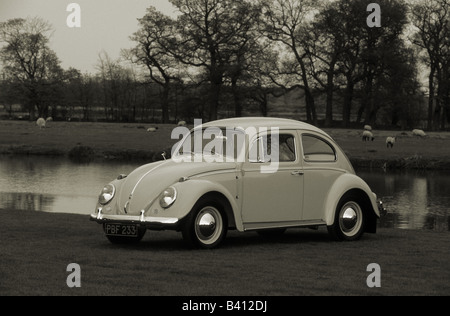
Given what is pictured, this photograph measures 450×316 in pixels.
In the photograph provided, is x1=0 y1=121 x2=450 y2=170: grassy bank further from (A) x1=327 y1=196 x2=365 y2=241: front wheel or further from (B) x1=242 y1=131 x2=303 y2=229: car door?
(B) x1=242 y1=131 x2=303 y2=229: car door

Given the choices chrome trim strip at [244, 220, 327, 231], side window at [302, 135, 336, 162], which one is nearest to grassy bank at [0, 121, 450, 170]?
side window at [302, 135, 336, 162]

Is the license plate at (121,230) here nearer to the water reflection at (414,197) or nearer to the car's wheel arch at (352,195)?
the car's wheel arch at (352,195)

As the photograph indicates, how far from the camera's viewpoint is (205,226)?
40.2ft

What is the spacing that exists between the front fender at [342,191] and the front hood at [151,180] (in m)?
1.90

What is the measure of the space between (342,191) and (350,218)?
520 mm

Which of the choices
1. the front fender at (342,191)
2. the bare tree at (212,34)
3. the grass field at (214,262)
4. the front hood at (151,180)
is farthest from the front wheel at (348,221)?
A: the bare tree at (212,34)

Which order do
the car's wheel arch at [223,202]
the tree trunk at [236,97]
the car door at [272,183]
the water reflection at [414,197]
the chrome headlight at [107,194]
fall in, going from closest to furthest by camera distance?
the car's wheel arch at [223,202] → the chrome headlight at [107,194] → the car door at [272,183] → the water reflection at [414,197] → the tree trunk at [236,97]

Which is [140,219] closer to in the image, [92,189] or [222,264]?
[222,264]

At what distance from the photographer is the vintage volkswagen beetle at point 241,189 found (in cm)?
1210

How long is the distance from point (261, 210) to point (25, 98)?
91392mm

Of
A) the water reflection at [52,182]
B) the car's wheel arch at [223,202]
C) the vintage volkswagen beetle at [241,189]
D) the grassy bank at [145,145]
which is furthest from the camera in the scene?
the grassy bank at [145,145]

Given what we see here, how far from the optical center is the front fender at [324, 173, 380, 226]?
13648 millimetres

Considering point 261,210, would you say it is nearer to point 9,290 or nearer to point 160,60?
point 9,290

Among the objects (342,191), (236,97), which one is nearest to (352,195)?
(342,191)
